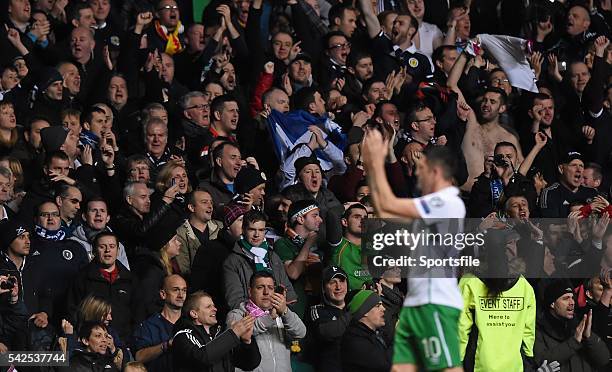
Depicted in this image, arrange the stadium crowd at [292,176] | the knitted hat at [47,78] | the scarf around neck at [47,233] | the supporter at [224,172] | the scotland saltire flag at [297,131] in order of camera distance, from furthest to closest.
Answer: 1. the scotland saltire flag at [297,131]
2. the knitted hat at [47,78]
3. the supporter at [224,172]
4. the scarf around neck at [47,233]
5. the stadium crowd at [292,176]

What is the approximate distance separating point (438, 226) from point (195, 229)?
4.38 meters

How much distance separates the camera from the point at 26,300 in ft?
39.3

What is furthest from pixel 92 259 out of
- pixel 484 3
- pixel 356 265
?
pixel 484 3

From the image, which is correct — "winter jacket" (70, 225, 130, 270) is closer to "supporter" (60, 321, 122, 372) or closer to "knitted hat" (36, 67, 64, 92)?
"supporter" (60, 321, 122, 372)

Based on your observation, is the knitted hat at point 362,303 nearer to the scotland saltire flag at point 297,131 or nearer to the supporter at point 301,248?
the supporter at point 301,248

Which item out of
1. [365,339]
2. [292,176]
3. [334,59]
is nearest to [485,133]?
[334,59]

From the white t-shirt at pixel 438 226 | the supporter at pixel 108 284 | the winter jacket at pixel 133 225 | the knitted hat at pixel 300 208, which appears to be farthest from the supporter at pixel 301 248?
the white t-shirt at pixel 438 226

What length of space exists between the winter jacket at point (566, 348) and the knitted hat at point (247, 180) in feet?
9.26

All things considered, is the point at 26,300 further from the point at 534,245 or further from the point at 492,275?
the point at 534,245

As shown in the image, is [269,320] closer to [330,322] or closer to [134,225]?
[330,322]

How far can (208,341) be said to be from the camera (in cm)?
1148

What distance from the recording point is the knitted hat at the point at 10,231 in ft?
39.4

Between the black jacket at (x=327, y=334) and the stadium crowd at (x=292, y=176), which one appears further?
the black jacket at (x=327, y=334)

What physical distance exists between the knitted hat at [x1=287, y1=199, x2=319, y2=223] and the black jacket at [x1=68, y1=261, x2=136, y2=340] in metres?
1.65
